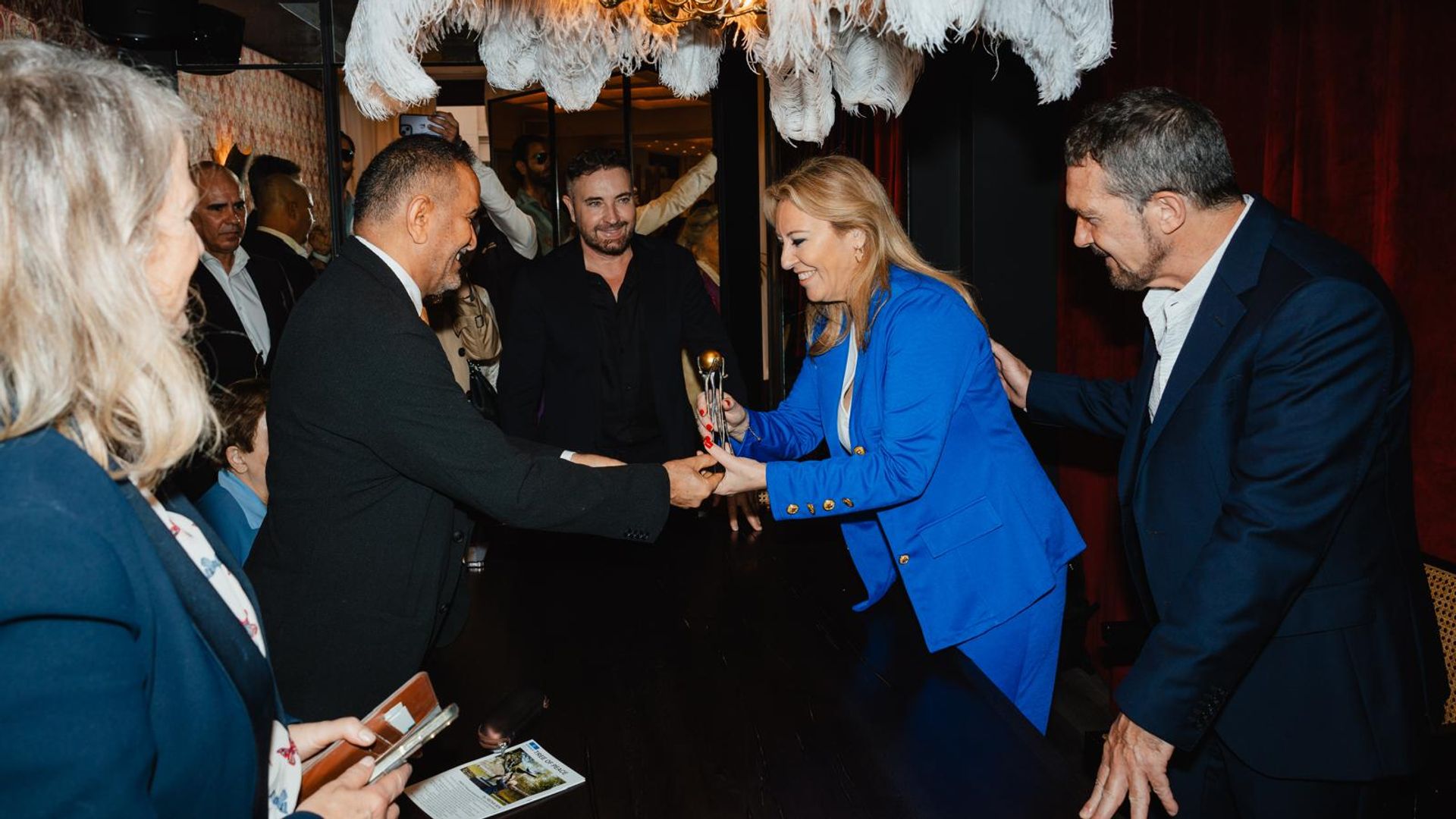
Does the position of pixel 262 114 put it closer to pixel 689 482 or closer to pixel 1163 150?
pixel 689 482

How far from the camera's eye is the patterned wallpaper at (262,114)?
5410 millimetres

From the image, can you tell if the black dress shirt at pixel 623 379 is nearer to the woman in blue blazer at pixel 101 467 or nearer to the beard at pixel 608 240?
the beard at pixel 608 240

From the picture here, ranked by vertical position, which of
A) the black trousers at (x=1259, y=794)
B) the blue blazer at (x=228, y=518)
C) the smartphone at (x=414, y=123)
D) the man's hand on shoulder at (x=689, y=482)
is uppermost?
the smartphone at (x=414, y=123)

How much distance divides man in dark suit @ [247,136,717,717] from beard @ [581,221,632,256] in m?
1.84

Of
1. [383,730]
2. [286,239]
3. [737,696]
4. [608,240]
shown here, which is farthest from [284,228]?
[383,730]

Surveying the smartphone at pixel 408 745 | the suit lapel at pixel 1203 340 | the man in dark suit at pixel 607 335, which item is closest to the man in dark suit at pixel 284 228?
the man in dark suit at pixel 607 335

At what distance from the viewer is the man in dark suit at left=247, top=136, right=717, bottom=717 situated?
1.81m

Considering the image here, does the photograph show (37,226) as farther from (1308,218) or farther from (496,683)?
(1308,218)

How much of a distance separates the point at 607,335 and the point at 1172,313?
92.2 inches

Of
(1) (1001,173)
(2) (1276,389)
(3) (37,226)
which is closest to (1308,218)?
(1) (1001,173)

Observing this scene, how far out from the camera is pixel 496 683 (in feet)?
6.38

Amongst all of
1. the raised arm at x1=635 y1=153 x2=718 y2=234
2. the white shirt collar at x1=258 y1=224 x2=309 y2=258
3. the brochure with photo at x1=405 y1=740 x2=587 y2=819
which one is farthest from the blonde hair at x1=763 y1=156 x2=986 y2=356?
the raised arm at x1=635 y1=153 x2=718 y2=234

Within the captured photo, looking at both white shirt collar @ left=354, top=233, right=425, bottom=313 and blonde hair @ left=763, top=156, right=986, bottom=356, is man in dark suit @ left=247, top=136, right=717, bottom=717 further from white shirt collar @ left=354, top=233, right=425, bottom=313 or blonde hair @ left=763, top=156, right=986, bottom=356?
blonde hair @ left=763, top=156, right=986, bottom=356

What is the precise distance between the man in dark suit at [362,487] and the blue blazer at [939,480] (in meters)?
0.71
